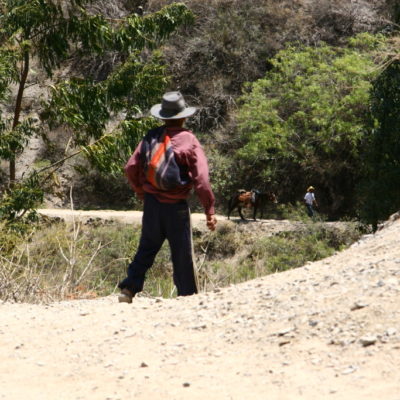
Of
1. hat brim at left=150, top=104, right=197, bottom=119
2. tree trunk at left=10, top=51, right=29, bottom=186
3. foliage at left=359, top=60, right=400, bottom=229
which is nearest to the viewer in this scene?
hat brim at left=150, top=104, right=197, bottom=119

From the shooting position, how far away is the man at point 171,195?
21.6 feet

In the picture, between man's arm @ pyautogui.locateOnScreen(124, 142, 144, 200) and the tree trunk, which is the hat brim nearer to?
man's arm @ pyautogui.locateOnScreen(124, 142, 144, 200)

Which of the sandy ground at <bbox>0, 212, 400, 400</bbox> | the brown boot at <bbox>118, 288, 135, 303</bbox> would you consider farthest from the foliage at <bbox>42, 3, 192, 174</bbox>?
the sandy ground at <bbox>0, 212, 400, 400</bbox>

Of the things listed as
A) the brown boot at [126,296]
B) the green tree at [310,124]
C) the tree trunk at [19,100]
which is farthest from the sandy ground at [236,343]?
the green tree at [310,124]

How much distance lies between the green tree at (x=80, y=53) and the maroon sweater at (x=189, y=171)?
8329mm

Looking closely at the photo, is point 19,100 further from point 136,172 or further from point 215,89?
point 215,89

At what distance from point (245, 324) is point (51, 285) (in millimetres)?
3975

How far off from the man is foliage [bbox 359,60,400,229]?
37.9 feet

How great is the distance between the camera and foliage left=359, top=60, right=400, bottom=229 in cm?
1795

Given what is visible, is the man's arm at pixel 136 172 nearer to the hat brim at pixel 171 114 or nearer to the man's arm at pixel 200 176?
the hat brim at pixel 171 114

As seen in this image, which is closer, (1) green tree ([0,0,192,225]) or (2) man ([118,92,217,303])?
(2) man ([118,92,217,303])

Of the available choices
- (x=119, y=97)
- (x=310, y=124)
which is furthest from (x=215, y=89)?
(x=119, y=97)

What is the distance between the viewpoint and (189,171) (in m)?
6.63

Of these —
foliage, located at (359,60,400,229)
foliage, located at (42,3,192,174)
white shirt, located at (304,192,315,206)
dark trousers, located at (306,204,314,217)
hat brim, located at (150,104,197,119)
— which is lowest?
dark trousers, located at (306,204,314,217)
